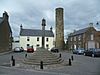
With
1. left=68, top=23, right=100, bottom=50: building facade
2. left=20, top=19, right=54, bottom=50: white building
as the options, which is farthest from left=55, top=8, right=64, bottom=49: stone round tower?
left=20, top=19, right=54, bottom=50: white building

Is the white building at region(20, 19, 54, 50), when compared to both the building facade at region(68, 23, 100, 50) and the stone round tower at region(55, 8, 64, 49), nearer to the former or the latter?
the stone round tower at region(55, 8, 64, 49)

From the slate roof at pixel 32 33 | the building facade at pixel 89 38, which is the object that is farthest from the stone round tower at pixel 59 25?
the slate roof at pixel 32 33

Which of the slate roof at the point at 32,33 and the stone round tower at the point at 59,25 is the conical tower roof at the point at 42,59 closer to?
the stone round tower at the point at 59,25

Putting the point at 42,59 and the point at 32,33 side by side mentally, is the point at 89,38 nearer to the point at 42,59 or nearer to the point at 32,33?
the point at 32,33

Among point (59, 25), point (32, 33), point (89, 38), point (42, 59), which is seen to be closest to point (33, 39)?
point (32, 33)

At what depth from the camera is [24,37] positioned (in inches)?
3292

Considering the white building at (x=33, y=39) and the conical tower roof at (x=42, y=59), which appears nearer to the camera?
the conical tower roof at (x=42, y=59)

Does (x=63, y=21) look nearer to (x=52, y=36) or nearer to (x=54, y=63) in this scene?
(x=52, y=36)

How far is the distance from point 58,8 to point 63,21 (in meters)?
4.76

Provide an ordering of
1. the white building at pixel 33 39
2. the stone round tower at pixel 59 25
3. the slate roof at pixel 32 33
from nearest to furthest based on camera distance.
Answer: the stone round tower at pixel 59 25
the white building at pixel 33 39
the slate roof at pixel 32 33

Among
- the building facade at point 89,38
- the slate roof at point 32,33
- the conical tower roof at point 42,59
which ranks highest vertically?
the slate roof at point 32,33

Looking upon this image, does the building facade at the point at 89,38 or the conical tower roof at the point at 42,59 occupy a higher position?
the building facade at the point at 89,38

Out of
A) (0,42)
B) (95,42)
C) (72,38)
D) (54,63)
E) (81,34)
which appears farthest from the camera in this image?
(72,38)

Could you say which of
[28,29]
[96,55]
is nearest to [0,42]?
[96,55]
